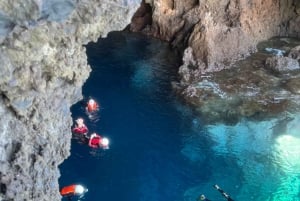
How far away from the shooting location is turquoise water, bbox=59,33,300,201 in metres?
11.7

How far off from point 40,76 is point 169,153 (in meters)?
6.82

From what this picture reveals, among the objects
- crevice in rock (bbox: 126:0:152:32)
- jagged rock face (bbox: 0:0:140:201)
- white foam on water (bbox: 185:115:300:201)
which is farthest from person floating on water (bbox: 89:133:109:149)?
crevice in rock (bbox: 126:0:152:32)

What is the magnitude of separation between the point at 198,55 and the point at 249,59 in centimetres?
256

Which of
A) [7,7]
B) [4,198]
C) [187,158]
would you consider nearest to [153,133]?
[187,158]

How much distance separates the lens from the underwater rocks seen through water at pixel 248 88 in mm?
15453

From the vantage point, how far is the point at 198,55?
1872 centimetres

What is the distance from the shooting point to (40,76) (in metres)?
7.16

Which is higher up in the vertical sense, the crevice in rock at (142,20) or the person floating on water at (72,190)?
the crevice in rock at (142,20)

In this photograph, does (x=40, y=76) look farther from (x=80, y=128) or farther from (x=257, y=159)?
(x=257, y=159)

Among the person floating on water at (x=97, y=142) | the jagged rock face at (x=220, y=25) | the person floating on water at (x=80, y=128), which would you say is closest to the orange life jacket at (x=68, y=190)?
the person floating on water at (x=97, y=142)

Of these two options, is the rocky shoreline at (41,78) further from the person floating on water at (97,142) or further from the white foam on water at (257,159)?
the white foam on water at (257,159)

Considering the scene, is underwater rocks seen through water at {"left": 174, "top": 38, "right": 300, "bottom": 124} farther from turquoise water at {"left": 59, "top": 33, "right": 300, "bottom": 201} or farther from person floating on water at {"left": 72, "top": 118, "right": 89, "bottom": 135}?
person floating on water at {"left": 72, "top": 118, "right": 89, "bottom": 135}

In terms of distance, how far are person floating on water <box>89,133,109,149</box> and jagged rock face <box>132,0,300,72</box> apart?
6.92 metres

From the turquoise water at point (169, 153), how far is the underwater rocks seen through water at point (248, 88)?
1.74ft
